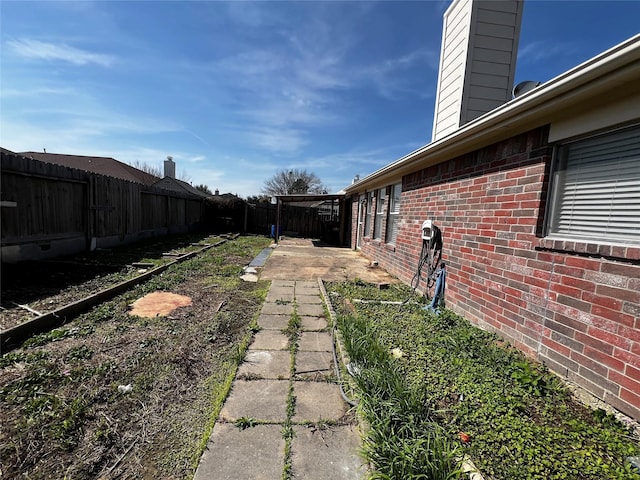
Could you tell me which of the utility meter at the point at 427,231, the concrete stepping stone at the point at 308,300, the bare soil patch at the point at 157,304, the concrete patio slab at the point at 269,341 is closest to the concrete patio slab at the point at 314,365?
the concrete patio slab at the point at 269,341

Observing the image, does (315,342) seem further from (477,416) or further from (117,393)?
(117,393)

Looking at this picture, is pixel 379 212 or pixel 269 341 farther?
pixel 379 212

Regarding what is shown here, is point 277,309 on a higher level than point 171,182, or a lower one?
lower

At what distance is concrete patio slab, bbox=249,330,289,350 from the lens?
290 centimetres

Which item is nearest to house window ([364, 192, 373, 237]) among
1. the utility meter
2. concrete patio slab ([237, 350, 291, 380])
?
the utility meter

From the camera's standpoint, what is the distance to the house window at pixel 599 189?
208 centimetres

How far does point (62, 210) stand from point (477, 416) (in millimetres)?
8311

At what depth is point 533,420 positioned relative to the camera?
1.82 metres

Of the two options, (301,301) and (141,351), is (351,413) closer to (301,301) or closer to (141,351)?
(141,351)

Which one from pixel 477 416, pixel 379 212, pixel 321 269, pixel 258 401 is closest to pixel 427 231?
pixel 321 269

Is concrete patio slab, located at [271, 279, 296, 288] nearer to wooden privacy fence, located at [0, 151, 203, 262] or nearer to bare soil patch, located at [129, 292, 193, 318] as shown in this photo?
bare soil patch, located at [129, 292, 193, 318]

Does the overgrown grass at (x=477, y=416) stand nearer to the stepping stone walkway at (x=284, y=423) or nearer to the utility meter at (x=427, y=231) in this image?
the stepping stone walkway at (x=284, y=423)

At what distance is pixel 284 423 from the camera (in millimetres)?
1854

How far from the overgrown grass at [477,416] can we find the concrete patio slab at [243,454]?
0.53 metres
